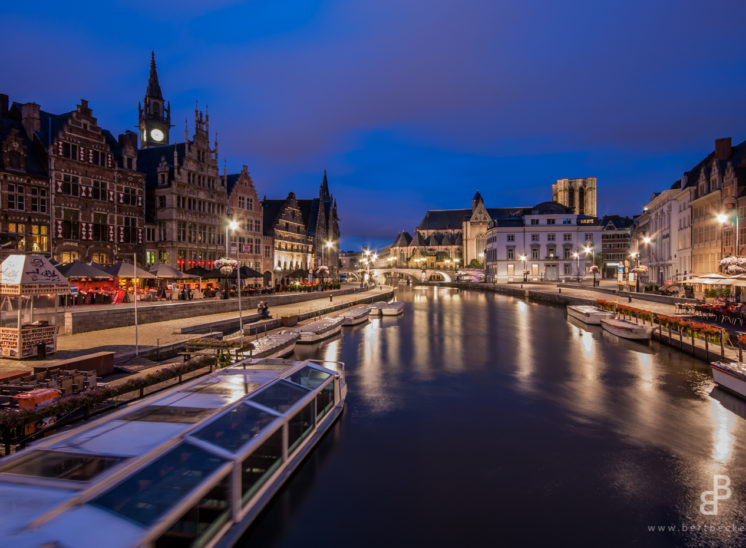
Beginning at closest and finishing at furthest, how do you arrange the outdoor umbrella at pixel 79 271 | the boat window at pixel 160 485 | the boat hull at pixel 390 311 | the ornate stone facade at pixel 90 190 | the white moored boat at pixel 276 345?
1. the boat window at pixel 160 485
2. the white moored boat at pixel 276 345
3. the outdoor umbrella at pixel 79 271
4. the ornate stone facade at pixel 90 190
5. the boat hull at pixel 390 311

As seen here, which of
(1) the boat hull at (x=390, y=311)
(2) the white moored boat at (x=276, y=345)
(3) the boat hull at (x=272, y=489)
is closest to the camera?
(3) the boat hull at (x=272, y=489)

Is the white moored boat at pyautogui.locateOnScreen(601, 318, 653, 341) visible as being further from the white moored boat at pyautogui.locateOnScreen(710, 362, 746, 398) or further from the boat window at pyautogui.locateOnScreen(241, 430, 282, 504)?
the boat window at pyautogui.locateOnScreen(241, 430, 282, 504)

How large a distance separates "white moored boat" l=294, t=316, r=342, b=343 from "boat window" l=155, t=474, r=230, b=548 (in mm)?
19446

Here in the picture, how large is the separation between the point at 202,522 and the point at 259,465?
1.93 metres

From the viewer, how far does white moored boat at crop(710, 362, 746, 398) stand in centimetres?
1526

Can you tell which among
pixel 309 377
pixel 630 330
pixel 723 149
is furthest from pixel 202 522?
pixel 723 149

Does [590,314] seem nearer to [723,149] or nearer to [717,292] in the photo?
[717,292]

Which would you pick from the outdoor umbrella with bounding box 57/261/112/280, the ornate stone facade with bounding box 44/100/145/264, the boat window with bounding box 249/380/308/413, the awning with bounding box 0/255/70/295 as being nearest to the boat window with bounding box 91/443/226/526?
the boat window with bounding box 249/380/308/413

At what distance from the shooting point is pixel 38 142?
33875 mm

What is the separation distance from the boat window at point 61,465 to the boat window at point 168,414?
1.61 metres

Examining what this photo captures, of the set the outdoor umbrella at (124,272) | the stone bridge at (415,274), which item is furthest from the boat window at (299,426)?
the stone bridge at (415,274)

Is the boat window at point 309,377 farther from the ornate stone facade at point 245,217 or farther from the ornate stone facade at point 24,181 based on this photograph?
the ornate stone facade at point 245,217

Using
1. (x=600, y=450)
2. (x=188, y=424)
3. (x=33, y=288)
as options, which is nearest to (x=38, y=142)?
(x=33, y=288)

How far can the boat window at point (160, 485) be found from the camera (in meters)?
5.03
